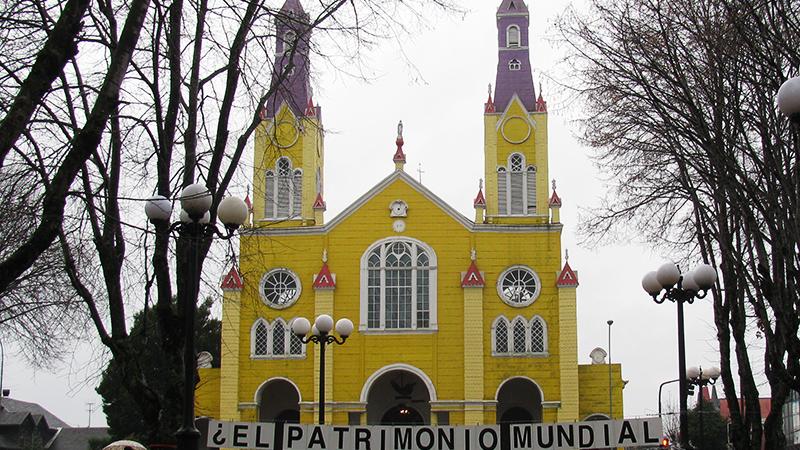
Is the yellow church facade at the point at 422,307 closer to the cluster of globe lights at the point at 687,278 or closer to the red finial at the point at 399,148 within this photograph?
the red finial at the point at 399,148

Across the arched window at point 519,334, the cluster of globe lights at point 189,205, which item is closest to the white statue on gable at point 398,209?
the arched window at point 519,334

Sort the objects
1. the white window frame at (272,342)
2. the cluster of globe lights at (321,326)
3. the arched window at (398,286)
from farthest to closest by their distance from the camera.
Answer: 1. the arched window at (398,286)
2. the white window frame at (272,342)
3. the cluster of globe lights at (321,326)

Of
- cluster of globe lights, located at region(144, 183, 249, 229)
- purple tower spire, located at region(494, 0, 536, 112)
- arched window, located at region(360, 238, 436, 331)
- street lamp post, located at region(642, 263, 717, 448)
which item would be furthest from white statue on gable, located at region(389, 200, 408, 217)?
cluster of globe lights, located at region(144, 183, 249, 229)

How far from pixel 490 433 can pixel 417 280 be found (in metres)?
28.0

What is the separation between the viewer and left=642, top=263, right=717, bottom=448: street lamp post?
15680mm

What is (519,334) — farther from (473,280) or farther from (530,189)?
(530,189)

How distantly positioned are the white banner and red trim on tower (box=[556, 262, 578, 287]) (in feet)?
89.3

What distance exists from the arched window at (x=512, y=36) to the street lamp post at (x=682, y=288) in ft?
100

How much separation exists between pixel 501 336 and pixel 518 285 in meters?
2.22

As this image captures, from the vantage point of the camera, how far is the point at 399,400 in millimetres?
43094

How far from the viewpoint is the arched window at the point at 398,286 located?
42.3m

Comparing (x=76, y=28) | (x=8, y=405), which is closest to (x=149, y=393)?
(x=76, y=28)

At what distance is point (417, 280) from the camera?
42.6 m

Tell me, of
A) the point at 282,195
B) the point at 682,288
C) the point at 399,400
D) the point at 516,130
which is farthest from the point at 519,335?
the point at 682,288
